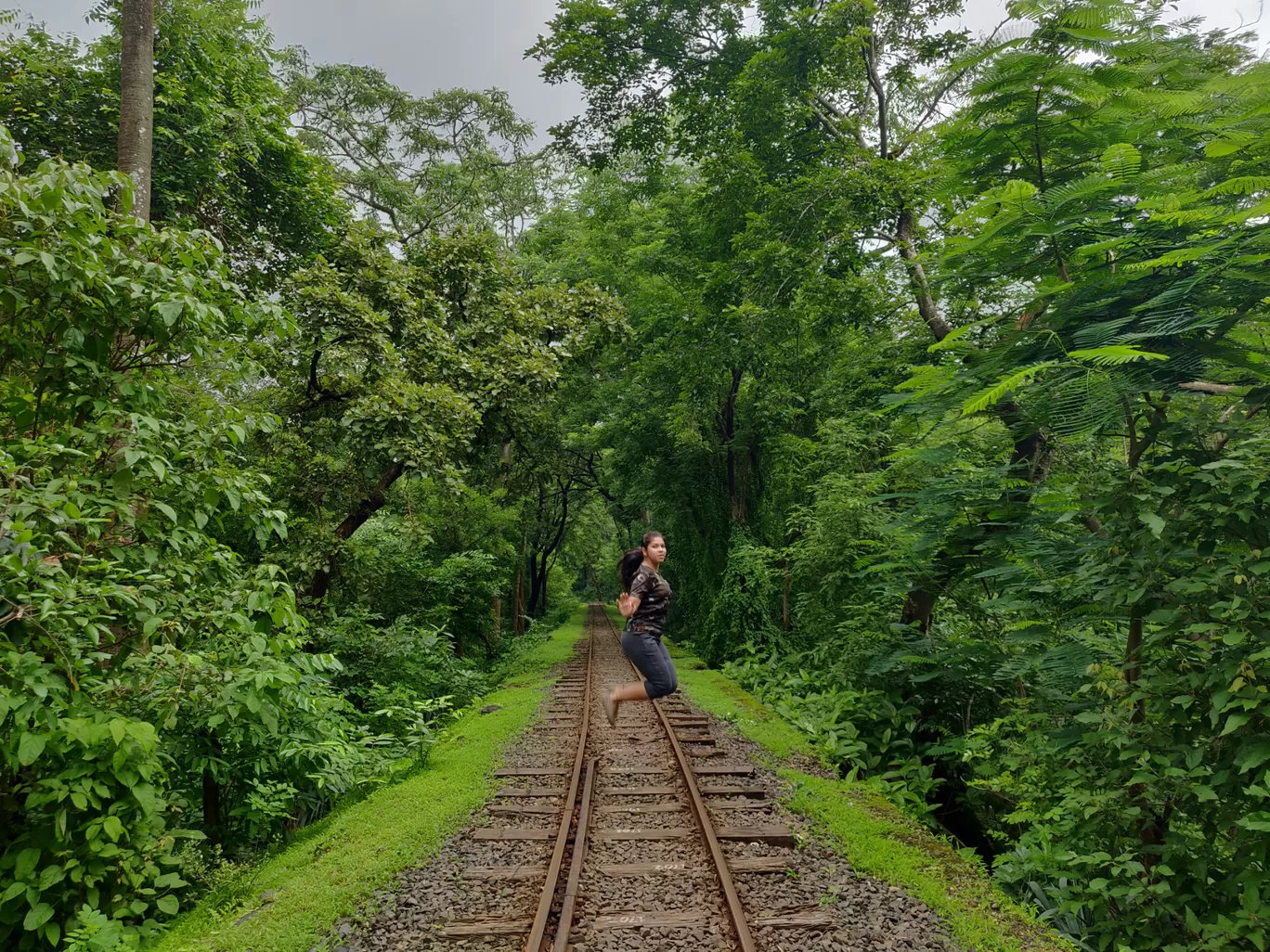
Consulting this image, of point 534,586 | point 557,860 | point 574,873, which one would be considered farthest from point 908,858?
point 534,586

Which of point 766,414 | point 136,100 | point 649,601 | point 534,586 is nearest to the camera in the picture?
point 136,100

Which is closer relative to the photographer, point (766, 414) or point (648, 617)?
point (648, 617)

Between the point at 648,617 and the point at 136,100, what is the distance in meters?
6.86

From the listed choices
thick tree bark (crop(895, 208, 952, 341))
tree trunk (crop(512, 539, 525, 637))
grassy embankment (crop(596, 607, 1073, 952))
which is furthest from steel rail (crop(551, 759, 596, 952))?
tree trunk (crop(512, 539, 525, 637))

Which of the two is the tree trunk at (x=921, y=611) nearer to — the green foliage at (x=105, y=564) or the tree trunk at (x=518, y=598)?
the green foliage at (x=105, y=564)

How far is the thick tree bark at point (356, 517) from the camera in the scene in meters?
10.6

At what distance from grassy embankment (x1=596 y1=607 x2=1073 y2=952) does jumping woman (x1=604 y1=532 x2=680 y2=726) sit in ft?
6.49

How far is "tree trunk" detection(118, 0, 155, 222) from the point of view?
566cm

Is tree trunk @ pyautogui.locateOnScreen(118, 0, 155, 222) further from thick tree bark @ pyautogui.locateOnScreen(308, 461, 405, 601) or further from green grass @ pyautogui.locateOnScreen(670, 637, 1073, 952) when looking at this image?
green grass @ pyautogui.locateOnScreen(670, 637, 1073, 952)

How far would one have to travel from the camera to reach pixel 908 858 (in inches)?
209

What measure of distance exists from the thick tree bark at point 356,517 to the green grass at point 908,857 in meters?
7.38

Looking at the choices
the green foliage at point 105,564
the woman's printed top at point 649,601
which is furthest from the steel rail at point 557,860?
the green foliage at point 105,564

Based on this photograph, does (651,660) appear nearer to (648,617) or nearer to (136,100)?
(648,617)

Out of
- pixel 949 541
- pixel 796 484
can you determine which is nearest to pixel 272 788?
pixel 949 541
